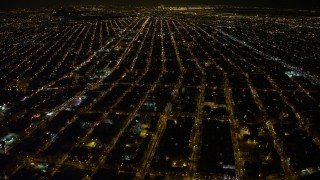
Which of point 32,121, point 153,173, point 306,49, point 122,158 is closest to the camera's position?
point 153,173

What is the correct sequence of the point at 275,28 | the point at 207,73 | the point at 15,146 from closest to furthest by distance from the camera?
the point at 15,146 < the point at 207,73 < the point at 275,28

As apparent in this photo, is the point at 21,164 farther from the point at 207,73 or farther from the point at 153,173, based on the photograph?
the point at 207,73

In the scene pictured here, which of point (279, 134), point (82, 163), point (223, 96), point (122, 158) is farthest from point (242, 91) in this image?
point (82, 163)

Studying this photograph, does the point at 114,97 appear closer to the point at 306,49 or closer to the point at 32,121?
the point at 32,121

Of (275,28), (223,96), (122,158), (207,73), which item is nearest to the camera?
(122,158)

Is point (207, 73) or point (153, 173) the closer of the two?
point (153, 173)

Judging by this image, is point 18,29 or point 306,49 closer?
point 306,49

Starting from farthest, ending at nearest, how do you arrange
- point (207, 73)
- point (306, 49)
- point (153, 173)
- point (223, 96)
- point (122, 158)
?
point (306, 49)
point (207, 73)
point (223, 96)
point (122, 158)
point (153, 173)

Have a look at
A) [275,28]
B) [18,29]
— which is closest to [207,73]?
[275,28]

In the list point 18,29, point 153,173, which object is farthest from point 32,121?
point 18,29
